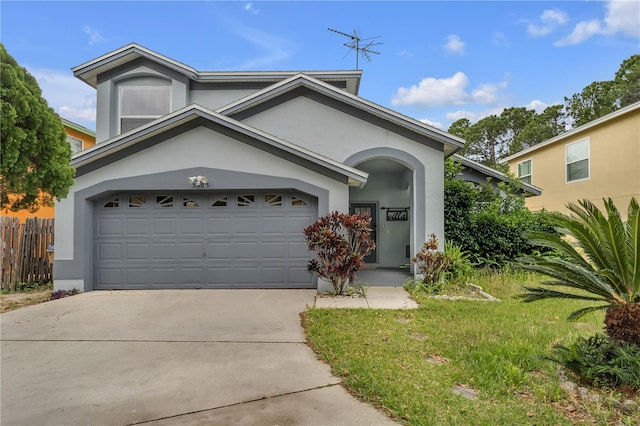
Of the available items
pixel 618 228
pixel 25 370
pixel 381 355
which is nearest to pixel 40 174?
pixel 25 370

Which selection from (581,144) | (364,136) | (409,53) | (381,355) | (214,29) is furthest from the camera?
(581,144)

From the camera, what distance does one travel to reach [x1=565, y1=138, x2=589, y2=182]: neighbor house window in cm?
1525

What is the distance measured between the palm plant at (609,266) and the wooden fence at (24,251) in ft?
40.8

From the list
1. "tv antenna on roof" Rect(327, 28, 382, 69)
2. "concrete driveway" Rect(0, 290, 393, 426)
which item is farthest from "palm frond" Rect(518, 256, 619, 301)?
"tv antenna on roof" Rect(327, 28, 382, 69)

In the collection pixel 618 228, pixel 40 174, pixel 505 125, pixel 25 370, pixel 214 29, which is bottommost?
pixel 25 370

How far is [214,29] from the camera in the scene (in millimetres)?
11492

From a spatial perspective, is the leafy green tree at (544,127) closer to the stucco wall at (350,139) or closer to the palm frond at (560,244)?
the stucco wall at (350,139)

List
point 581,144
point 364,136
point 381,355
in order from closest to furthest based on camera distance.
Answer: point 381,355, point 364,136, point 581,144

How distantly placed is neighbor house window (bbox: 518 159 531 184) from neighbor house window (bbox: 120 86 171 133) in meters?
18.1

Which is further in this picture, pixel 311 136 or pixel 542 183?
pixel 542 183

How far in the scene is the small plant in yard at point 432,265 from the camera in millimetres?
9617

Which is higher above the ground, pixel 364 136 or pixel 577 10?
pixel 577 10

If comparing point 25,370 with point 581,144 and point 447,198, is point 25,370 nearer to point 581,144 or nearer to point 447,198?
point 447,198

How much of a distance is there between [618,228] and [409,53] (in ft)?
38.3
